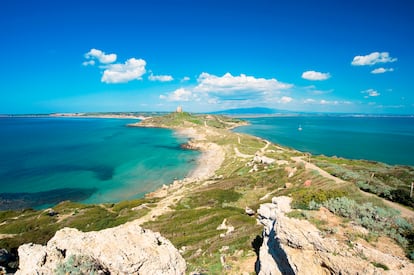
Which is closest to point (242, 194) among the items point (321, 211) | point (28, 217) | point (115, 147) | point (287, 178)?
point (287, 178)

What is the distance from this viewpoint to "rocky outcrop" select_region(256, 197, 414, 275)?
934 centimetres

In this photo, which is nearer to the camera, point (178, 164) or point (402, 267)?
point (402, 267)

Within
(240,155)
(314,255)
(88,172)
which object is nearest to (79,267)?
(314,255)

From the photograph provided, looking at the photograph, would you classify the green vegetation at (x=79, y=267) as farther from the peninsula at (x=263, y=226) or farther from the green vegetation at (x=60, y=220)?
the green vegetation at (x=60, y=220)

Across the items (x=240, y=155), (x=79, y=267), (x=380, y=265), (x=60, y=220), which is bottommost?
(x=60, y=220)

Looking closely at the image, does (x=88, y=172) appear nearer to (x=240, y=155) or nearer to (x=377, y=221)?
(x=240, y=155)

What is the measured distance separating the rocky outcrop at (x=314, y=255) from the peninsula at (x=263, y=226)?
1.6 inches

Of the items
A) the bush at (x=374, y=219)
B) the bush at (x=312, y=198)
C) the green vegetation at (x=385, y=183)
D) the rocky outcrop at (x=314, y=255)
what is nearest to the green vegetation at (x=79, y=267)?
the rocky outcrop at (x=314, y=255)

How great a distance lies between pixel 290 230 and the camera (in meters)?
12.1

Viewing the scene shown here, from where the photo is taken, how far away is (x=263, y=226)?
76.5 feet

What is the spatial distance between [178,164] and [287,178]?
43.1 metres

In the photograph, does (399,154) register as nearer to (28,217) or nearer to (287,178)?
(287,178)

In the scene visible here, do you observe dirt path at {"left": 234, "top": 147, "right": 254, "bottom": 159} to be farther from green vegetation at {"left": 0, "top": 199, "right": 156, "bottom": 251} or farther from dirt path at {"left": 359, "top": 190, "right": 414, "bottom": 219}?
dirt path at {"left": 359, "top": 190, "right": 414, "bottom": 219}

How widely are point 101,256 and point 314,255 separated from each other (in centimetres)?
977
